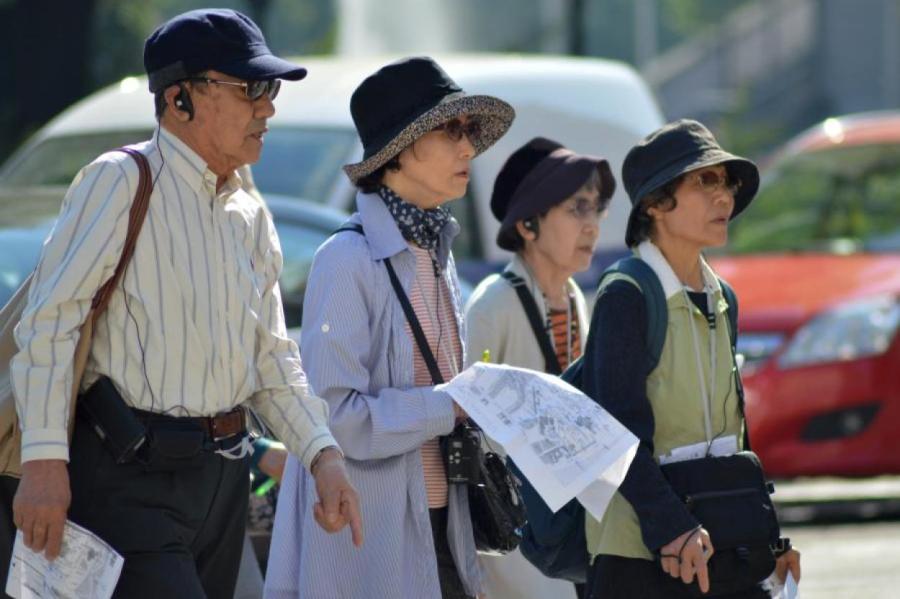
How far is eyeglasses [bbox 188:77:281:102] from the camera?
4.82 m

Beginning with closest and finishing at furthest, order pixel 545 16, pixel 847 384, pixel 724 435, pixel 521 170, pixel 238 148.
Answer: pixel 238 148, pixel 724 435, pixel 521 170, pixel 847 384, pixel 545 16

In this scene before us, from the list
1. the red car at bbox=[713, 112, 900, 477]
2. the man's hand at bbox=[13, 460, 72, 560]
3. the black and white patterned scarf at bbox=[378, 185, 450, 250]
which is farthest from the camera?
the red car at bbox=[713, 112, 900, 477]

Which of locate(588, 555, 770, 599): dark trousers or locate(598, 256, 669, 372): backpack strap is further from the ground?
locate(598, 256, 669, 372): backpack strap

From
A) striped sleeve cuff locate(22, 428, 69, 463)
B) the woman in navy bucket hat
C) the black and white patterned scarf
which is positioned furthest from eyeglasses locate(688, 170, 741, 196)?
striped sleeve cuff locate(22, 428, 69, 463)

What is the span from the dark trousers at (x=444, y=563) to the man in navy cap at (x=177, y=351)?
1.47ft

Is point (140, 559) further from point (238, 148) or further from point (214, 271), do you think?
point (238, 148)

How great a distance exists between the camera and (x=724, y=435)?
526cm

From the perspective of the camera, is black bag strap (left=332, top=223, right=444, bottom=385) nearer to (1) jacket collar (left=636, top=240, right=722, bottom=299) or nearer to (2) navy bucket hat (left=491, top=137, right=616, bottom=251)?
(1) jacket collar (left=636, top=240, right=722, bottom=299)

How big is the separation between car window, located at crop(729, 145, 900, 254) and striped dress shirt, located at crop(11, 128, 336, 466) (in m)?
8.35

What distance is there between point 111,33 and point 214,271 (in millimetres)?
21499

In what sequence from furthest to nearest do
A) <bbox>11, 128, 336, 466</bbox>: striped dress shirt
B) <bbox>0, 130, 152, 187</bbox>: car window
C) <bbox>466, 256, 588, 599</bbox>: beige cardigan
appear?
<bbox>0, 130, 152, 187</bbox>: car window, <bbox>466, 256, 588, 599</bbox>: beige cardigan, <bbox>11, 128, 336, 466</bbox>: striped dress shirt

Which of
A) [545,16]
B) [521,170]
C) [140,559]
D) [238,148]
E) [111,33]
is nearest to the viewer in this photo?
[140,559]

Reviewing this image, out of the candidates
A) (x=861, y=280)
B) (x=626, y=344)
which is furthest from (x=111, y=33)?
(x=626, y=344)

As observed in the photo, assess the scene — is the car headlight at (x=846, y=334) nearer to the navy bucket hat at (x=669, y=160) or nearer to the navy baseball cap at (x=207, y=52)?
the navy bucket hat at (x=669, y=160)
